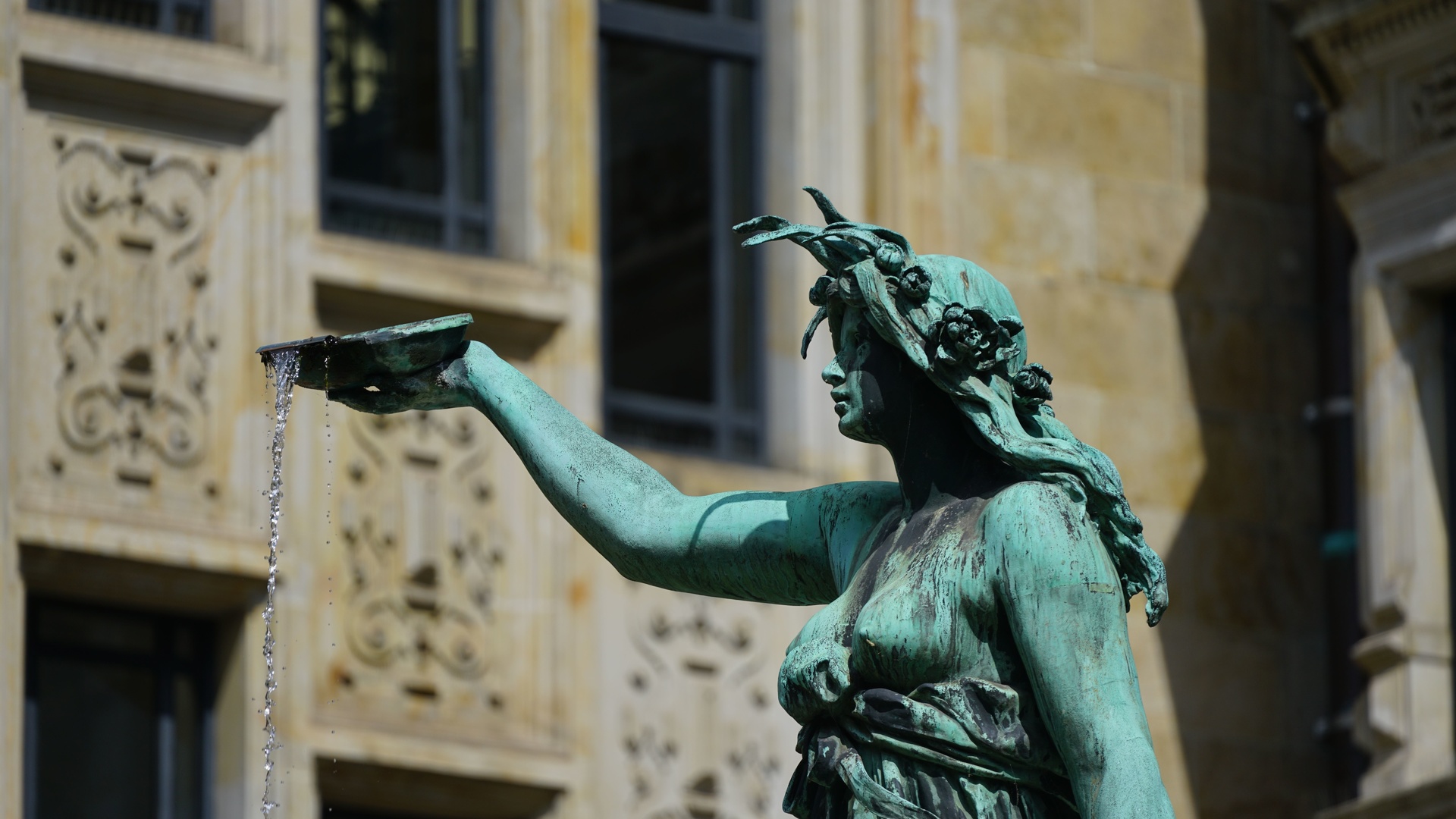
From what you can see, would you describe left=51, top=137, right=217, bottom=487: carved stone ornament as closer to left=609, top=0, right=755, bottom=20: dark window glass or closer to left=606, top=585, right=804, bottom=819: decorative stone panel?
left=606, top=585, right=804, bottom=819: decorative stone panel

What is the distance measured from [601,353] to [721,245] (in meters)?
0.82

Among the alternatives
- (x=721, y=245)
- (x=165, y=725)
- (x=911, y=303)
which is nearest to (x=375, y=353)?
(x=911, y=303)

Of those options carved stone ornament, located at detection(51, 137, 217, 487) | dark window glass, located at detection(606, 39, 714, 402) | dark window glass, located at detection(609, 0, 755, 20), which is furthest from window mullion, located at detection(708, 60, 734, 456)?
carved stone ornament, located at detection(51, 137, 217, 487)

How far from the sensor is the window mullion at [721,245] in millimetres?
19812

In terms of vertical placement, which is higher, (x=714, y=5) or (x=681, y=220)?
(x=681, y=220)

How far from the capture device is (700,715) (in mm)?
18797

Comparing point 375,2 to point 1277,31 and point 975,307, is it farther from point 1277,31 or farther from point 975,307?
point 975,307

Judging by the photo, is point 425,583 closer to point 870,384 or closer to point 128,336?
point 128,336

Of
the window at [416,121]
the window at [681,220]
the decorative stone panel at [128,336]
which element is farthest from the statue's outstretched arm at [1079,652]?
the window at [681,220]

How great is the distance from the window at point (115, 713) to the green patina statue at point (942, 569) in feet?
33.0

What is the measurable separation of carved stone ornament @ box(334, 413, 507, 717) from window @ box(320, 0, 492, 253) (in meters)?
1.07

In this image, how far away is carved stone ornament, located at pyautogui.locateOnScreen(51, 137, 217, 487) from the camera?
17.3 m

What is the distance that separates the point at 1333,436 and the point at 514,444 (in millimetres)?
14032

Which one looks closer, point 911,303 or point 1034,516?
point 1034,516
